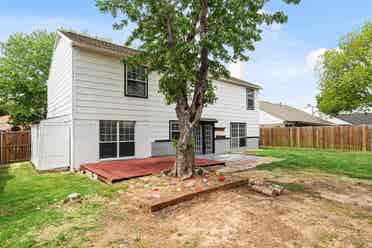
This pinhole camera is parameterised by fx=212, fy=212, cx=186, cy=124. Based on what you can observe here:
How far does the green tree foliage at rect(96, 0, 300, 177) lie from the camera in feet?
18.6

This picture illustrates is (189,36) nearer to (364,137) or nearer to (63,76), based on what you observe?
(63,76)

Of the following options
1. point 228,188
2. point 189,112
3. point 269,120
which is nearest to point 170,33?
point 189,112

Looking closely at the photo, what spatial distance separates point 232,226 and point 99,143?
6.65m

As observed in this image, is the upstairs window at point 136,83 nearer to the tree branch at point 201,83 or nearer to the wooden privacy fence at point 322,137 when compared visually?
the tree branch at point 201,83

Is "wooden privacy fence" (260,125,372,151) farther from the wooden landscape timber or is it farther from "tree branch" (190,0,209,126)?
"tree branch" (190,0,209,126)

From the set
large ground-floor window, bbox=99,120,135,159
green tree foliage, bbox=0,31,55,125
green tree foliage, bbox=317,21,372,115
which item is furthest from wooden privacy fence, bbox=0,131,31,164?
green tree foliage, bbox=317,21,372,115

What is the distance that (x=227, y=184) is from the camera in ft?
17.7

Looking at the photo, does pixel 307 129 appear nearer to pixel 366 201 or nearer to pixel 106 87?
pixel 366 201

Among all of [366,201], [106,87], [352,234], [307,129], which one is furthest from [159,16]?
[307,129]

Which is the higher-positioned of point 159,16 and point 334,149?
point 159,16

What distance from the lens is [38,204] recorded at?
14.7 ft

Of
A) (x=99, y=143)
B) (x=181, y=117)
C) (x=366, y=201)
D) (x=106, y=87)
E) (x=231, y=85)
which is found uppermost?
(x=231, y=85)

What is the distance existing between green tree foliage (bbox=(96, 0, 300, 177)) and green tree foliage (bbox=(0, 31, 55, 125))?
632 inches

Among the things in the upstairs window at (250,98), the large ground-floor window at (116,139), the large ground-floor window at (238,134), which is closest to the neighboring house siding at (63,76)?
the large ground-floor window at (116,139)
